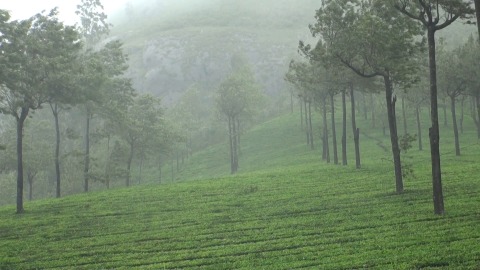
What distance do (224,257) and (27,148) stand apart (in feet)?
189

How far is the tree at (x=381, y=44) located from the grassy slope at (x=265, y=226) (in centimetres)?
725

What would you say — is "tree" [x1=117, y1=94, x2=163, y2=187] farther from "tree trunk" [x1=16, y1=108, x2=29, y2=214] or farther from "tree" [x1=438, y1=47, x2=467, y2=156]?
"tree" [x1=438, y1=47, x2=467, y2=156]

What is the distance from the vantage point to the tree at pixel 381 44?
33.1 metres

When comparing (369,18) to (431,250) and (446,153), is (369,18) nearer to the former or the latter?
(431,250)

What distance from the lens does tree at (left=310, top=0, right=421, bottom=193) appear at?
109ft

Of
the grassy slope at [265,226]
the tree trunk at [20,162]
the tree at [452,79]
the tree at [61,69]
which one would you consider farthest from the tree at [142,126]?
the tree at [452,79]

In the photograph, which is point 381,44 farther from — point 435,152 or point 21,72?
point 21,72

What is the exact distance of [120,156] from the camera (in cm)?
7625

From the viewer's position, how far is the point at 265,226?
1198 inches

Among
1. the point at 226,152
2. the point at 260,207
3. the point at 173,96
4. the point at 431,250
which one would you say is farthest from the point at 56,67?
the point at 173,96

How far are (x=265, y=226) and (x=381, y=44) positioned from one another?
57.3 ft

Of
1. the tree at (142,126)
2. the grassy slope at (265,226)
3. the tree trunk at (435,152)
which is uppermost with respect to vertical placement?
the tree at (142,126)

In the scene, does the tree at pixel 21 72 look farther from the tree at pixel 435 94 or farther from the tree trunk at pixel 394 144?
the tree at pixel 435 94

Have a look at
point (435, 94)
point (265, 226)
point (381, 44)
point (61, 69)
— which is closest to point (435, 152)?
point (435, 94)
